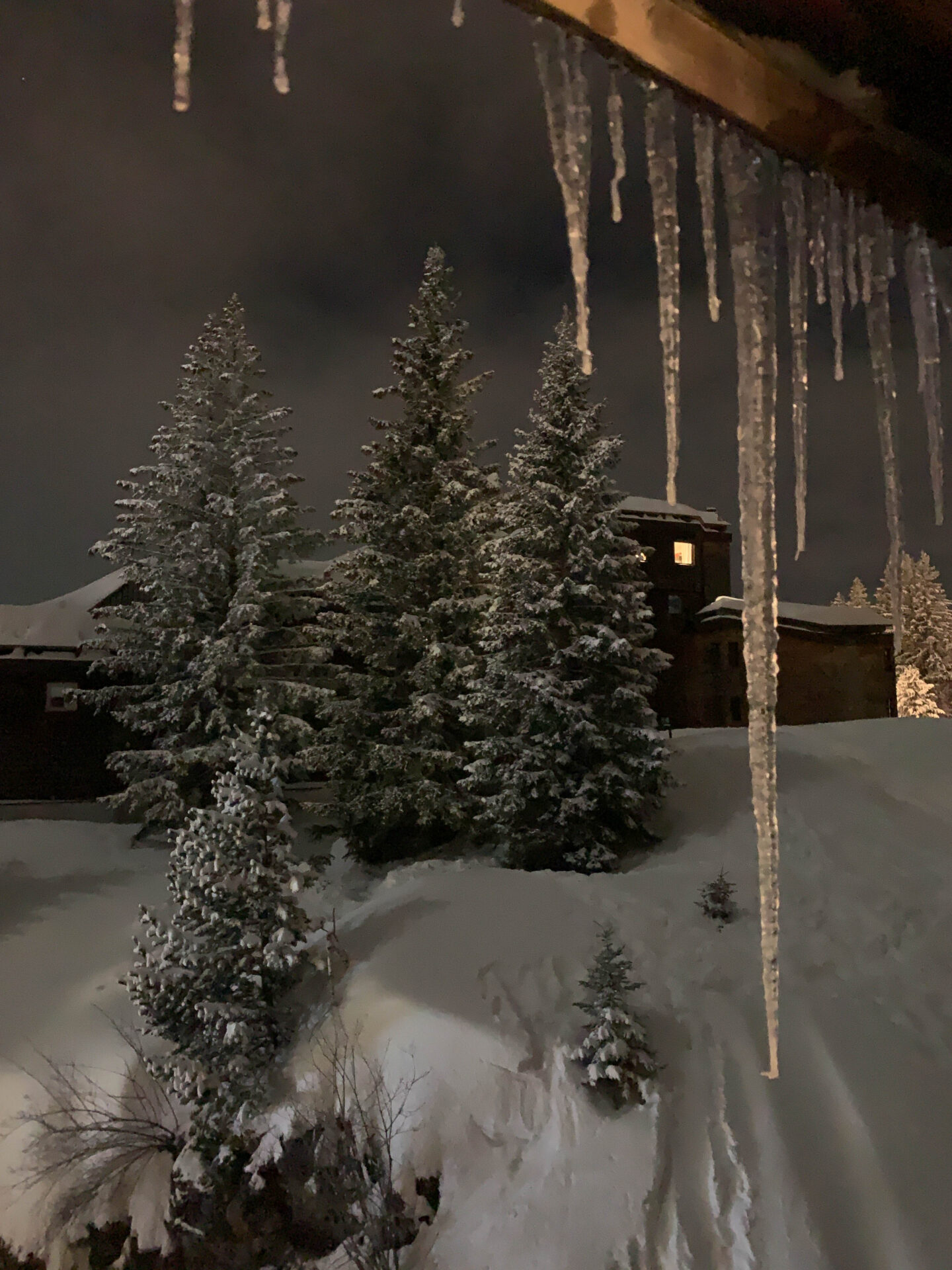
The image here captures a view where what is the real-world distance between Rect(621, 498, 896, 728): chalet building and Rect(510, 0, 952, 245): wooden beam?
2922 centimetres

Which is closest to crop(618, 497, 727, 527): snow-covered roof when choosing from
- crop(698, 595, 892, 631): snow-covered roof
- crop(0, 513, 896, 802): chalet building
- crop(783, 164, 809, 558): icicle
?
crop(0, 513, 896, 802): chalet building

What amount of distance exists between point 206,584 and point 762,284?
19.5 m

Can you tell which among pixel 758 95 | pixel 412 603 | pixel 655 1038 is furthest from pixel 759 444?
pixel 412 603

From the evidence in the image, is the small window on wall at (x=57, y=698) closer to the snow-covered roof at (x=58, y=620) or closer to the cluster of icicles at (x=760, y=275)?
the snow-covered roof at (x=58, y=620)

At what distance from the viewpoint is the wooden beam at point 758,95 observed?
112 centimetres

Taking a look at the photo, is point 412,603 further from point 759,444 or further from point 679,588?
point 679,588

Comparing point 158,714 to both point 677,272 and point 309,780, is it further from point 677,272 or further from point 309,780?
point 677,272

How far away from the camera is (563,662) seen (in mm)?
16922

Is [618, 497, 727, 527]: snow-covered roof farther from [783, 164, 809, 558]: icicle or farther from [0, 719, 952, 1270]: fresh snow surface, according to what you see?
[783, 164, 809, 558]: icicle

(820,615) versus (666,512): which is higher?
(666,512)

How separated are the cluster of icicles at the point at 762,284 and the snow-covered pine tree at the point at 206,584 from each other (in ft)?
53.0

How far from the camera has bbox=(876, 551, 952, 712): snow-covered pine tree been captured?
142 feet

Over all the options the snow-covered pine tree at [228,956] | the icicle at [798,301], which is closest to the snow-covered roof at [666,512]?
the snow-covered pine tree at [228,956]

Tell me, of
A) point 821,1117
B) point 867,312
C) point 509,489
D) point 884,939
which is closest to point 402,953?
point 821,1117
